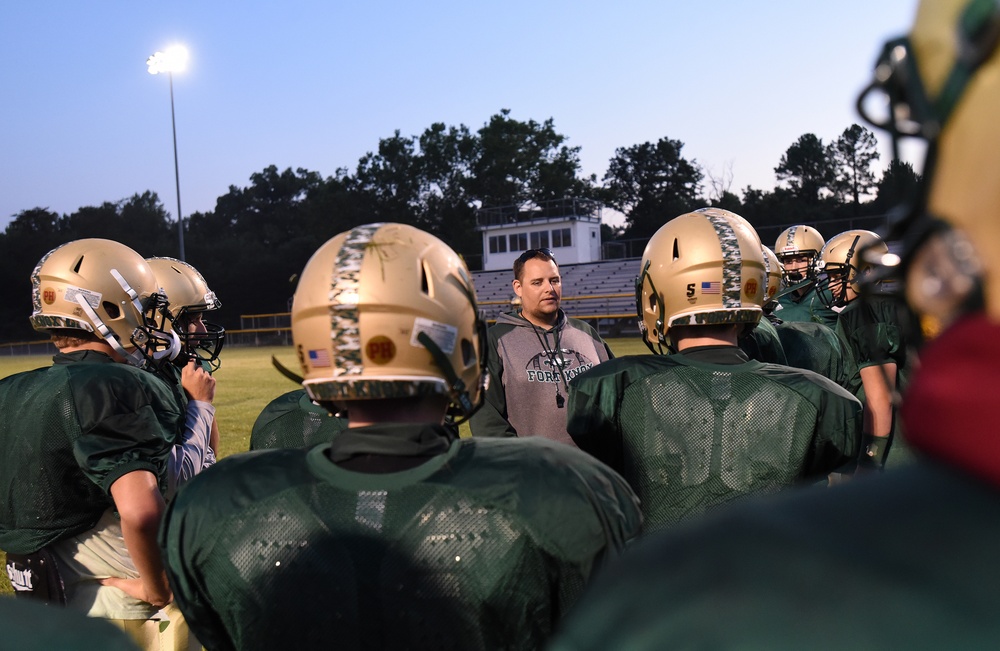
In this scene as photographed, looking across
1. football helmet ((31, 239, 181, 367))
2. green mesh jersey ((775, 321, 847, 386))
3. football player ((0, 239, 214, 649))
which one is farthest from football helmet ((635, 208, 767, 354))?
green mesh jersey ((775, 321, 847, 386))

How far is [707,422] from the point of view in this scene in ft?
9.96

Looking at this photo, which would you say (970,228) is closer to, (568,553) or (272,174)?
(568,553)

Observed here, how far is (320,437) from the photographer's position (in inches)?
148

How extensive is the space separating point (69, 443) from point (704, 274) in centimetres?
233

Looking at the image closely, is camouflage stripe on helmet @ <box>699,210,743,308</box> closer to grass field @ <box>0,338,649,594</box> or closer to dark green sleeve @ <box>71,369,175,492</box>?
dark green sleeve @ <box>71,369,175,492</box>

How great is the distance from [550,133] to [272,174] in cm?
3048

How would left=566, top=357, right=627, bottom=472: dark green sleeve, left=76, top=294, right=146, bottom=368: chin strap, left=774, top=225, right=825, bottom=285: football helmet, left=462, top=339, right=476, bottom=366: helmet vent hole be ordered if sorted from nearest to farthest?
left=462, top=339, right=476, bottom=366: helmet vent hole → left=566, top=357, right=627, bottom=472: dark green sleeve → left=76, top=294, right=146, bottom=368: chin strap → left=774, top=225, right=825, bottom=285: football helmet

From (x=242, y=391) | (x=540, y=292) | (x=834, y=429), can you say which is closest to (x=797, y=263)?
(x=540, y=292)

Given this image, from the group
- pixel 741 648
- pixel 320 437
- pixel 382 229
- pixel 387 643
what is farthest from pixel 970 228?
pixel 320 437

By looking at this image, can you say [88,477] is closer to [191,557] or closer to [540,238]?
[191,557]

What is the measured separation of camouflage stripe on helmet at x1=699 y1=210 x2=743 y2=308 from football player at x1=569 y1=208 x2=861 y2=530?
0.04 meters

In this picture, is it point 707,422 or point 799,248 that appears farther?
point 799,248

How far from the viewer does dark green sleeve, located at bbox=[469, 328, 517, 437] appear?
488 centimetres

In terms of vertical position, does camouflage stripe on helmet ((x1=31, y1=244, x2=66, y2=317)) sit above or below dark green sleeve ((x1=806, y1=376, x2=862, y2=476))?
above
